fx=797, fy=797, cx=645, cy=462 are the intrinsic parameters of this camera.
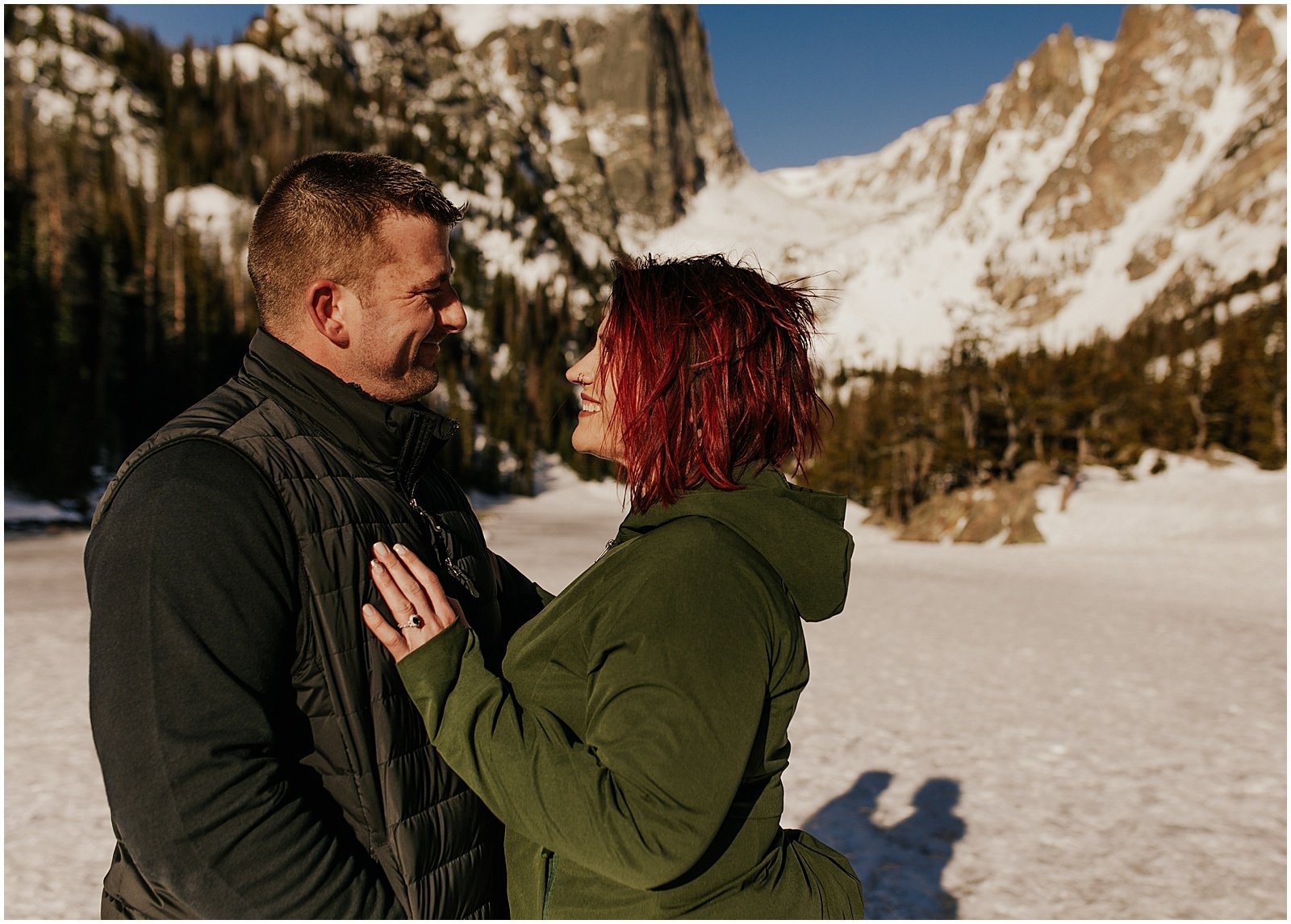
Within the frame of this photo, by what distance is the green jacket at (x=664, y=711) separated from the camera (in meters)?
1.32

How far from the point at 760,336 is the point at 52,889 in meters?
5.75

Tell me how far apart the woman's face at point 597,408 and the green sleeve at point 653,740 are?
1.11 feet

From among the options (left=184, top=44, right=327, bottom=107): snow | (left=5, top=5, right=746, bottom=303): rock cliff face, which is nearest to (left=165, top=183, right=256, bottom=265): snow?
(left=5, top=5, right=746, bottom=303): rock cliff face

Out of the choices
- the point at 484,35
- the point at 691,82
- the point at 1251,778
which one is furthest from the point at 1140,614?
the point at 691,82

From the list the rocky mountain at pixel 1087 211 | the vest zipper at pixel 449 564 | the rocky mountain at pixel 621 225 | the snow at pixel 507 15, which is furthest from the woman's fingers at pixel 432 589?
the snow at pixel 507 15

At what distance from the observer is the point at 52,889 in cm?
480

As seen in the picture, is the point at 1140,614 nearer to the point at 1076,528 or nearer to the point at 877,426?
the point at 1076,528

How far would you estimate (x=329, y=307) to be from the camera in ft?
6.28

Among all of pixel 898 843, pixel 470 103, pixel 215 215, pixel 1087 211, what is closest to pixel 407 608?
pixel 898 843

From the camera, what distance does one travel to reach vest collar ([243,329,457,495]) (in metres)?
1.88

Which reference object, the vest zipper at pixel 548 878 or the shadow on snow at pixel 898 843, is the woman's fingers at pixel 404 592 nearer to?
the vest zipper at pixel 548 878

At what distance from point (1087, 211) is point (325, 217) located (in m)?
179

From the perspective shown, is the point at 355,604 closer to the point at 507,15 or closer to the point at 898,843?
the point at 898,843

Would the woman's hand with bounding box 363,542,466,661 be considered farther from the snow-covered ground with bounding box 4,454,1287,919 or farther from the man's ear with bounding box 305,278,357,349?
the snow-covered ground with bounding box 4,454,1287,919
